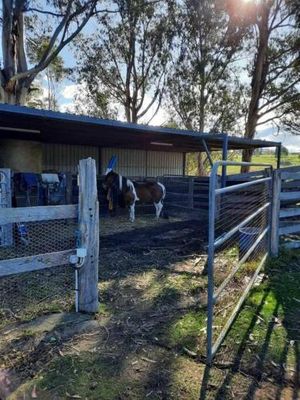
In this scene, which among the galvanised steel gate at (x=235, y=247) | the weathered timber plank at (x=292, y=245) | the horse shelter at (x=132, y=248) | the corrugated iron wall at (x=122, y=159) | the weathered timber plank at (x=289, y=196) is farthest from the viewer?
the corrugated iron wall at (x=122, y=159)

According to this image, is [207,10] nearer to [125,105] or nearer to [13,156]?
[125,105]

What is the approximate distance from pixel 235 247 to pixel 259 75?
16827mm

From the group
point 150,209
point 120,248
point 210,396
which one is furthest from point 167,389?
point 150,209

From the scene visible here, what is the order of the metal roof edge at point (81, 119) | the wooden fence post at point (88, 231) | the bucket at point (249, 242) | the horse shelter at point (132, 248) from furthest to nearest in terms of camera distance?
the metal roof edge at point (81, 119)
the bucket at point (249, 242)
the wooden fence post at point (88, 231)
the horse shelter at point (132, 248)

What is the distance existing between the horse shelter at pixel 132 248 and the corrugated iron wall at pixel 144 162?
4.97 meters

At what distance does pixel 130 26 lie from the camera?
2070 centimetres

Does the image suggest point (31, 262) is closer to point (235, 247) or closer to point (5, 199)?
point (5, 199)

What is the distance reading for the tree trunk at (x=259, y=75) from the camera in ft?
65.9

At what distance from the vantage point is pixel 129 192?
32.8ft

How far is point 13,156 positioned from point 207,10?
14.9 metres

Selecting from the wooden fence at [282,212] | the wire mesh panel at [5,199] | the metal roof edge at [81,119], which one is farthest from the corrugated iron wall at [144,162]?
the wooden fence at [282,212]

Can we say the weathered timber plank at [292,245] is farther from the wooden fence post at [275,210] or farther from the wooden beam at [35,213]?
the wooden beam at [35,213]

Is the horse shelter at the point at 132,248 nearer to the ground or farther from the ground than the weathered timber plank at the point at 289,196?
nearer to the ground

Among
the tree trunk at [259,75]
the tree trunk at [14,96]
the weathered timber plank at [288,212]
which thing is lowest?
the weathered timber plank at [288,212]
